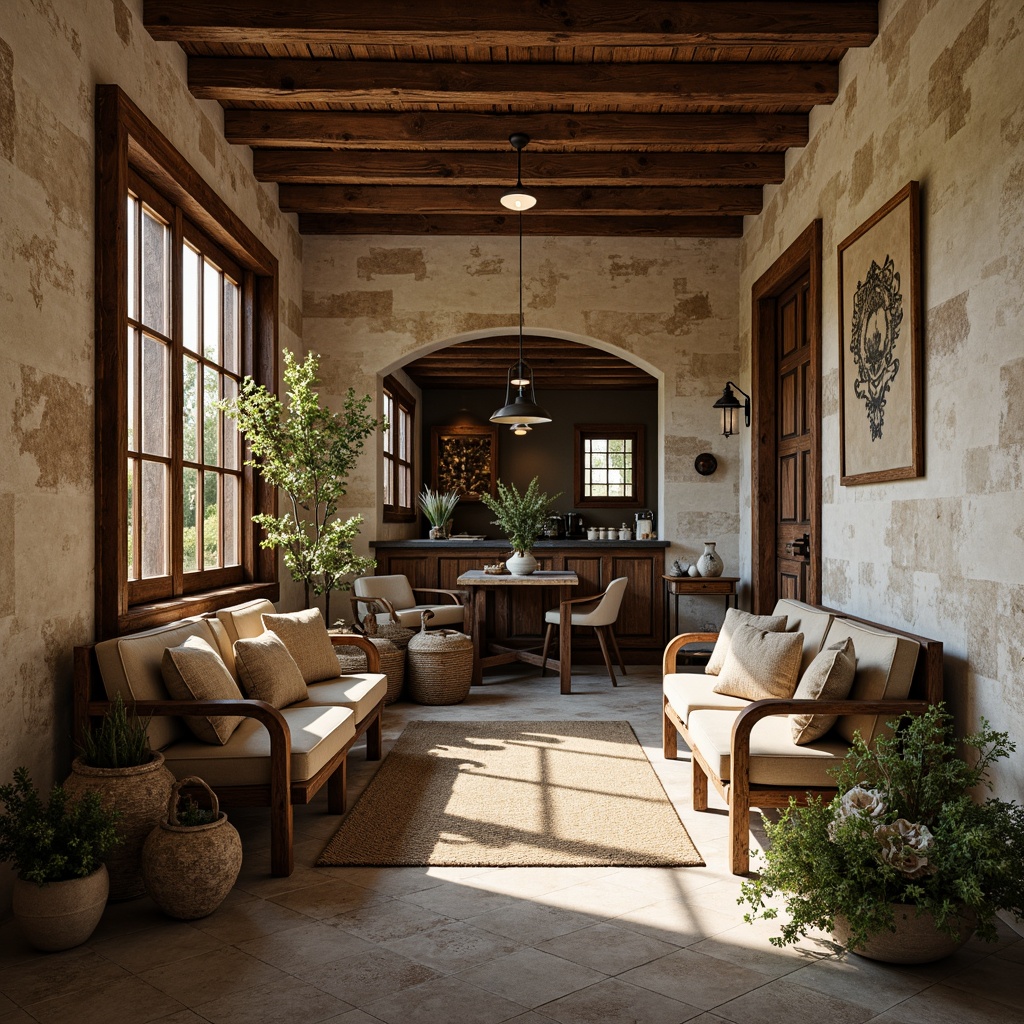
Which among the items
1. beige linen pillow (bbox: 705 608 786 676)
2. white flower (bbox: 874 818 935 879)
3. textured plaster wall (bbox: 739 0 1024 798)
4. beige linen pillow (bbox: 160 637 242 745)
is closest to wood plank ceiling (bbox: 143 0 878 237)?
textured plaster wall (bbox: 739 0 1024 798)

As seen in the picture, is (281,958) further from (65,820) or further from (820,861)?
(820,861)

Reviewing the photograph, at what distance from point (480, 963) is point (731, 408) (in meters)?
4.98

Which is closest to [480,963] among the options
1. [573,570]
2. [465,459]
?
A: [573,570]

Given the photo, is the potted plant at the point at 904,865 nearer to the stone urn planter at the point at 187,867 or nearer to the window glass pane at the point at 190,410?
the stone urn planter at the point at 187,867

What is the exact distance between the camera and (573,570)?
7.55m

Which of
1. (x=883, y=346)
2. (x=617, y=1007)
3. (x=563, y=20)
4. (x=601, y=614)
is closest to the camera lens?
(x=617, y=1007)

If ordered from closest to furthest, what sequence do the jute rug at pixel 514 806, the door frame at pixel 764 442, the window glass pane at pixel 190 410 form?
the jute rug at pixel 514 806 → the window glass pane at pixel 190 410 → the door frame at pixel 764 442

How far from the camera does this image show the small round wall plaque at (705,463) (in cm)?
698

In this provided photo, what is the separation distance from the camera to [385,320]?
6.96 metres

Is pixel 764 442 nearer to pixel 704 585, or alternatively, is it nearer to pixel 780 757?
pixel 704 585

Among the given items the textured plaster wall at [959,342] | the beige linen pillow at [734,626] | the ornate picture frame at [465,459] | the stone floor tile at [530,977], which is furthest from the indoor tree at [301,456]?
the ornate picture frame at [465,459]

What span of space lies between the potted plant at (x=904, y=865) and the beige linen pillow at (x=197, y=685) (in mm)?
1845

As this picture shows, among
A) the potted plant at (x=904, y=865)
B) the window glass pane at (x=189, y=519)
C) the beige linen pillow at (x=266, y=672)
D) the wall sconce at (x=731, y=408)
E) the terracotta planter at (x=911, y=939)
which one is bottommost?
the terracotta planter at (x=911, y=939)

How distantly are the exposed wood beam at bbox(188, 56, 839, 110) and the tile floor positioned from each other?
3.77 m
